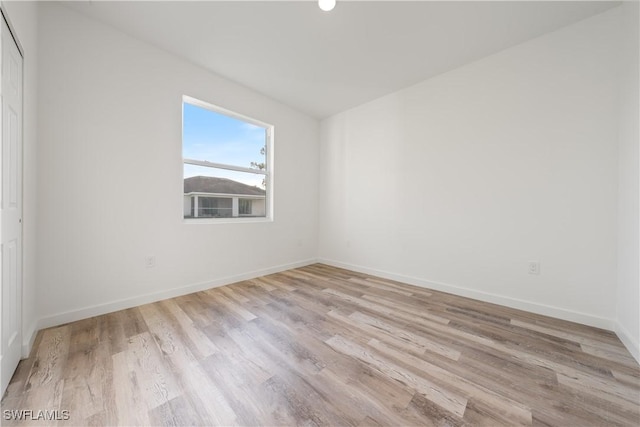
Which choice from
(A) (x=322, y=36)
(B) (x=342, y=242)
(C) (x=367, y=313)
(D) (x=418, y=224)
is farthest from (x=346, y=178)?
(C) (x=367, y=313)

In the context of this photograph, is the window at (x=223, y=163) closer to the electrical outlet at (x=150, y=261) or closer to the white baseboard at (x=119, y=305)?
the electrical outlet at (x=150, y=261)

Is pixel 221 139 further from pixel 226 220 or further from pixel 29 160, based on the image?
pixel 29 160

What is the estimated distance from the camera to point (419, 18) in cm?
205

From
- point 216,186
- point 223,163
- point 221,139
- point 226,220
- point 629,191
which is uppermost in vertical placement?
point 221,139

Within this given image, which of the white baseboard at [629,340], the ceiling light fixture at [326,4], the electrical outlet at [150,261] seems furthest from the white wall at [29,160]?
the white baseboard at [629,340]

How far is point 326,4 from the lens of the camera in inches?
74.5

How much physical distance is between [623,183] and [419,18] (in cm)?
212

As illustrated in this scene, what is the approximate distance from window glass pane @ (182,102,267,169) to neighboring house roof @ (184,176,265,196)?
248 millimetres

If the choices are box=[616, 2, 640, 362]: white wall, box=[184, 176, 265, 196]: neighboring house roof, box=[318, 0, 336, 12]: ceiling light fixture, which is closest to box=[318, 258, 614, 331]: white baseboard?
box=[616, 2, 640, 362]: white wall

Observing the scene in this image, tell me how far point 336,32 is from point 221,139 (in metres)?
1.87

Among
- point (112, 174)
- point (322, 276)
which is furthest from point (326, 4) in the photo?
point (322, 276)

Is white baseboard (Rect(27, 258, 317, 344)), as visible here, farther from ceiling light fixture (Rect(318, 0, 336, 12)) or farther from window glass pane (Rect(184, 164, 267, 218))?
ceiling light fixture (Rect(318, 0, 336, 12))

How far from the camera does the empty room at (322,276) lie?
50.5 inches

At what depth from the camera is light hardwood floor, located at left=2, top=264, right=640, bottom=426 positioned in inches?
44.5
